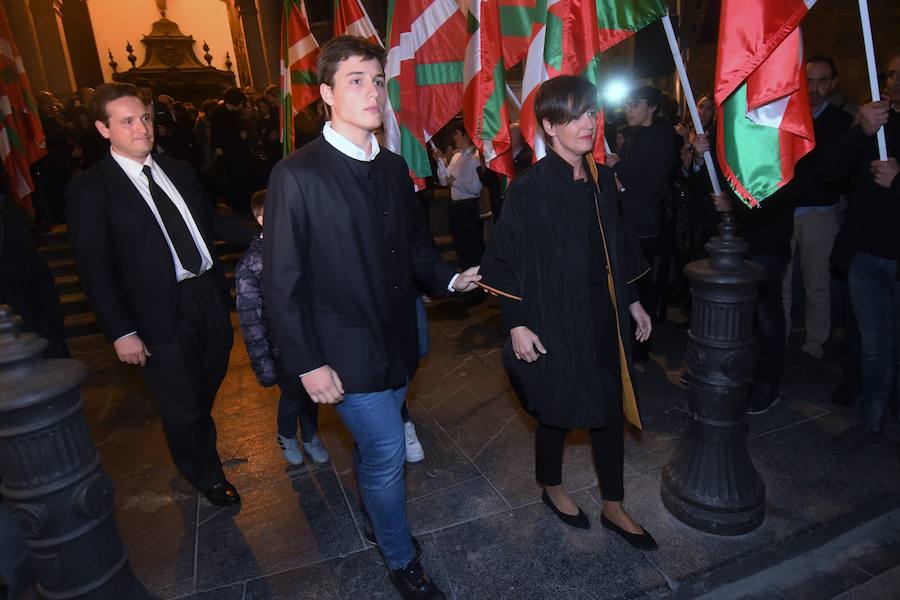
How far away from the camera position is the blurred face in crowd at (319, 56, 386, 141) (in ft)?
6.90

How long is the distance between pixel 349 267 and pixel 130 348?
137 cm

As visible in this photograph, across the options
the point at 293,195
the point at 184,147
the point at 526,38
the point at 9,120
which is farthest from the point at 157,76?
the point at 293,195

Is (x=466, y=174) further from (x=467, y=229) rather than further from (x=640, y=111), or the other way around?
(x=640, y=111)

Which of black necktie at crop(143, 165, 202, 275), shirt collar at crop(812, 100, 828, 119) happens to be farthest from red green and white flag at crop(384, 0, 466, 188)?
shirt collar at crop(812, 100, 828, 119)

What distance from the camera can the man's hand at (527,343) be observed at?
2434 mm


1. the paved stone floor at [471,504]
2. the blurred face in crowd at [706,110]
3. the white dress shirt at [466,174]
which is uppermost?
the blurred face in crowd at [706,110]

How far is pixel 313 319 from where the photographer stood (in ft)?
7.12

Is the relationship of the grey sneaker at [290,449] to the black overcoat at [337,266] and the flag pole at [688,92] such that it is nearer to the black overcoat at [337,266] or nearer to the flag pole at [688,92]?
the black overcoat at [337,266]

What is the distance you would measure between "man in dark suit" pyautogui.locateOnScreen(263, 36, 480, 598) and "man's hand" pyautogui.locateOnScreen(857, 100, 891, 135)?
2.24 meters

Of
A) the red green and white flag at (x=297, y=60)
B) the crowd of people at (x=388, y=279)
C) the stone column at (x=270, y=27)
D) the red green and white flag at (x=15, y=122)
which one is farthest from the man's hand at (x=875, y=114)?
the stone column at (x=270, y=27)

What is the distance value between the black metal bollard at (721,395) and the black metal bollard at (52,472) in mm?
2486

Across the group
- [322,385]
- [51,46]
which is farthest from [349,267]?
[51,46]

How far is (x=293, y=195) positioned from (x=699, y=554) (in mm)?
2354

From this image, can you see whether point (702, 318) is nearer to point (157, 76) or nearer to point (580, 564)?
point (580, 564)
